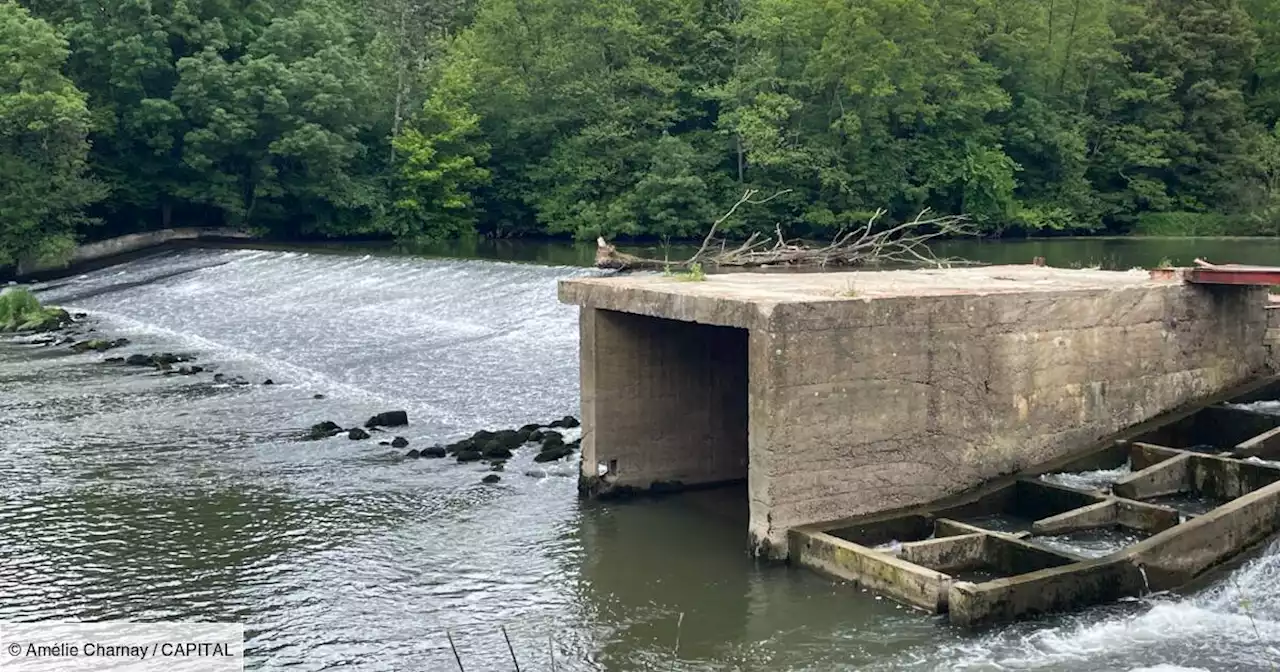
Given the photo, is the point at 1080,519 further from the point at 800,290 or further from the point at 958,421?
the point at 800,290

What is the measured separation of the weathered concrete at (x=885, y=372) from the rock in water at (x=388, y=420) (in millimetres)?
5246

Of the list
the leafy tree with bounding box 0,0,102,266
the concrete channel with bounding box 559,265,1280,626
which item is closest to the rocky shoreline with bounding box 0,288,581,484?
the concrete channel with bounding box 559,265,1280,626

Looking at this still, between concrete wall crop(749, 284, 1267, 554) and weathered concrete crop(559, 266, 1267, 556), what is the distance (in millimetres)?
17

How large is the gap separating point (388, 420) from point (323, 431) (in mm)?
996

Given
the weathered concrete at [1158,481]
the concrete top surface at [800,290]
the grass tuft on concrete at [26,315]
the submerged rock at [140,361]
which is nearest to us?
the concrete top surface at [800,290]

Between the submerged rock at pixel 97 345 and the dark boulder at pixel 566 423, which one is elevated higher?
the submerged rock at pixel 97 345

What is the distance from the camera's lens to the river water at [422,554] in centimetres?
980

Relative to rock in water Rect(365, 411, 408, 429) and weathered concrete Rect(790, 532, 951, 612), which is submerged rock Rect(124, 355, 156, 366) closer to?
rock in water Rect(365, 411, 408, 429)

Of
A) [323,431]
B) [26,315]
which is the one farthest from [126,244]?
[323,431]

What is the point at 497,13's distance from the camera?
5494cm

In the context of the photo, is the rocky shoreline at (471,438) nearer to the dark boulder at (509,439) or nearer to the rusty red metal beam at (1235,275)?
the dark boulder at (509,439)

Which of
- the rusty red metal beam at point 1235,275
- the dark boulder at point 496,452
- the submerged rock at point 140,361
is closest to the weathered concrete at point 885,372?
the rusty red metal beam at point 1235,275

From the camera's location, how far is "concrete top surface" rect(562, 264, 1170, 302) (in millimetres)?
12516

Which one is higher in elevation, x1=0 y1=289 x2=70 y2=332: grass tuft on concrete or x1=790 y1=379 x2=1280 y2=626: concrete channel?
x1=0 y1=289 x2=70 y2=332: grass tuft on concrete
